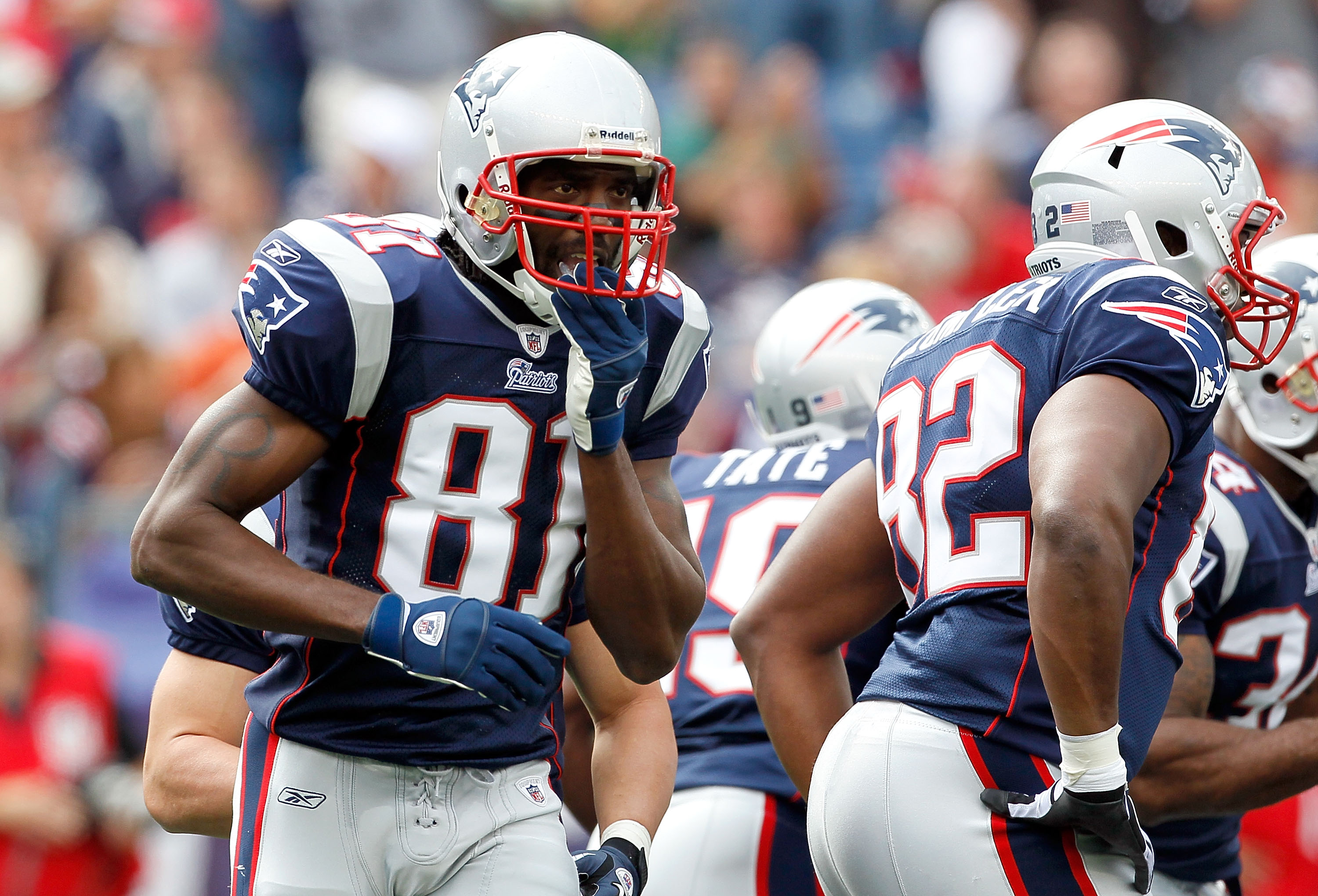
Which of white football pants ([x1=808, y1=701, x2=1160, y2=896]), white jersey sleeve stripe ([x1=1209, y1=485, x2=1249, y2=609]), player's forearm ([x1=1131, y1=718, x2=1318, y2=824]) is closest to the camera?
white football pants ([x1=808, y1=701, x2=1160, y2=896])

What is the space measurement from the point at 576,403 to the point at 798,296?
195 centimetres

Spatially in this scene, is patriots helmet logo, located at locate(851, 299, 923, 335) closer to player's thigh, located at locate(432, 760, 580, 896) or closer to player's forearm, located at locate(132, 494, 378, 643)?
player's thigh, located at locate(432, 760, 580, 896)

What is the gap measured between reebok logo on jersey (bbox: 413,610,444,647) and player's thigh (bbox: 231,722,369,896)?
0.34m

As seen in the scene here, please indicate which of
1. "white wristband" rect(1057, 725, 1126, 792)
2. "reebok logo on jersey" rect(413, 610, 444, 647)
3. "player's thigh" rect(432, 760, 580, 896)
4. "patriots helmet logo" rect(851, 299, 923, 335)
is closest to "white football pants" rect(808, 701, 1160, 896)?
"white wristband" rect(1057, 725, 1126, 792)

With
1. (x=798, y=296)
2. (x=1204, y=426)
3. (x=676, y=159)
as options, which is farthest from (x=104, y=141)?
(x=1204, y=426)

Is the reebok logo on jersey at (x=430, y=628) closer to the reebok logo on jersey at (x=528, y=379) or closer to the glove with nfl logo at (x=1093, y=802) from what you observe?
the reebok logo on jersey at (x=528, y=379)

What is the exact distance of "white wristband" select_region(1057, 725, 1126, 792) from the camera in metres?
2.38

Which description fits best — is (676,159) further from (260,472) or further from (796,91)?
(260,472)

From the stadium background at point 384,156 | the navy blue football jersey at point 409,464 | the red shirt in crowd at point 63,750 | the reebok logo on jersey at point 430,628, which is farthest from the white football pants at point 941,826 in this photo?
the red shirt in crowd at point 63,750

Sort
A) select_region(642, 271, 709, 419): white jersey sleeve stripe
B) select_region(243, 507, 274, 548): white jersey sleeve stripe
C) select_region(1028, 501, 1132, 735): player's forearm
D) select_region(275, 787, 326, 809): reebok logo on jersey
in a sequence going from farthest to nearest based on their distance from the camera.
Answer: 1. select_region(243, 507, 274, 548): white jersey sleeve stripe
2. select_region(642, 271, 709, 419): white jersey sleeve stripe
3. select_region(275, 787, 326, 809): reebok logo on jersey
4. select_region(1028, 501, 1132, 735): player's forearm

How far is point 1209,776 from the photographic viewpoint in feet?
10.4

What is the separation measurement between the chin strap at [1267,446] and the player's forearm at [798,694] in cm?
125

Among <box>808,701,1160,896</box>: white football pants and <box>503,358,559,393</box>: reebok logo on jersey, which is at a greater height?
<box>503,358,559,393</box>: reebok logo on jersey

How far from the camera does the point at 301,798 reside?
263 cm
